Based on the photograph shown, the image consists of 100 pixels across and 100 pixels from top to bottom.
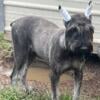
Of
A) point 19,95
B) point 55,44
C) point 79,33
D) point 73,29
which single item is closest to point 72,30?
point 73,29

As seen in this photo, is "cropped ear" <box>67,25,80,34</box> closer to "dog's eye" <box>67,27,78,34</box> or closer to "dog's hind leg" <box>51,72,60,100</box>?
"dog's eye" <box>67,27,78,34</box>

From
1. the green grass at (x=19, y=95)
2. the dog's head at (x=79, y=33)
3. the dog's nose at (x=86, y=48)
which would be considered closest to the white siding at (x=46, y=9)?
the green grass at (x=19, y=95)

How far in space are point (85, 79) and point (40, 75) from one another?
0.97 m

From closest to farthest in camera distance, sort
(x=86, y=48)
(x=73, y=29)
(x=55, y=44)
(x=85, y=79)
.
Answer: (x=86, y=48) < (x=73, y=29) < (x=55, y=44) < (x=85, y=79)

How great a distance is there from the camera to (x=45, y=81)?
10.6 meters

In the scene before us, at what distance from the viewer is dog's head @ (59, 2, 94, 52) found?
7.80m

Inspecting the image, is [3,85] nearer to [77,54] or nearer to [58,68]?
[58,68]

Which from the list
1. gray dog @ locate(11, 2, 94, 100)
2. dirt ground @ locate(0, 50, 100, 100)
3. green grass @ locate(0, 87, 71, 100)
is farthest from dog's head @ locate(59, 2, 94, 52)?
dirt ground @ locate(0, 50, 100, 100)

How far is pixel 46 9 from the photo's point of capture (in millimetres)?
11328

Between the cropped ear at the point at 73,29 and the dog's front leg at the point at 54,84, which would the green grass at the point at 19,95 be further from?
the cropped ear at the point at 73,29

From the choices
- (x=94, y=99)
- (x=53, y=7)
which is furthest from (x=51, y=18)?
(x=94, y=99)

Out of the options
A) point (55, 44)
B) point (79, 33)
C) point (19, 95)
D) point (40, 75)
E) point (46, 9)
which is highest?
point (79, 33)

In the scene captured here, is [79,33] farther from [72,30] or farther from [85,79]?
[85,79]

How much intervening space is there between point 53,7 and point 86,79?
5.70ft
